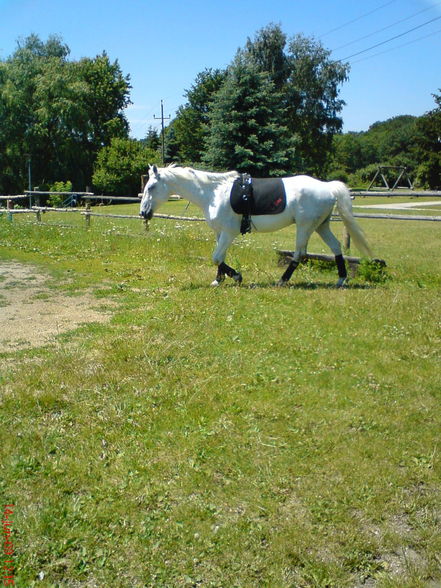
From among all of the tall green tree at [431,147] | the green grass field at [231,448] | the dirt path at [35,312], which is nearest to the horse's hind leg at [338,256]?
the green grass field at [231,448]

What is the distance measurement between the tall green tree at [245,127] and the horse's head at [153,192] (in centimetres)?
1919

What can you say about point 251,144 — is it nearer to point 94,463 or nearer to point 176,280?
point 176,280

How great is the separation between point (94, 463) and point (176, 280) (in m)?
6.41

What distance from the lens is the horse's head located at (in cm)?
927

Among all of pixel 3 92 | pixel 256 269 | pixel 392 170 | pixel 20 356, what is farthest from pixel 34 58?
pixel 20 356

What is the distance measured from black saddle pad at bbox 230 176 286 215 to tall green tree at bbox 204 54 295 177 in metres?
19.6

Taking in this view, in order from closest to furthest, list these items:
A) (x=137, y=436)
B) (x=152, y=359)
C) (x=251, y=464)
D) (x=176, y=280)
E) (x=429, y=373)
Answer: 1. (x=251, y=464)
2. (x=137, y=436)
3. (x=429, y=373)
4. (x=152, y=359)
5. (x=176, y=280)

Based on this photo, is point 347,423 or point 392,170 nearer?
point 347,423

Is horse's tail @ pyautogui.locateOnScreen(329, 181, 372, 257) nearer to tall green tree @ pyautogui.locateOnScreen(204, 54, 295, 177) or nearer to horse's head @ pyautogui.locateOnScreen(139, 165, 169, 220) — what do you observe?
horse's head @ pyautogui.locateOnScreen(139, 165, 169, 220)

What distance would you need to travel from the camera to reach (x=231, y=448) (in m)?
3.96

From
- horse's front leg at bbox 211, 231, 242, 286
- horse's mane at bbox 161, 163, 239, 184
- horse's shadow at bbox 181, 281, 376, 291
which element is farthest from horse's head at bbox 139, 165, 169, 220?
horse's shadow at bbox 181, 281, 376, 291

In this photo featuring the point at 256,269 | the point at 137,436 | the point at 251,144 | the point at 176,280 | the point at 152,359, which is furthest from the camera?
the point at 251,144

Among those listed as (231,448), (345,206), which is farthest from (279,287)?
(231,448)

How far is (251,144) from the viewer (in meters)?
28.6
